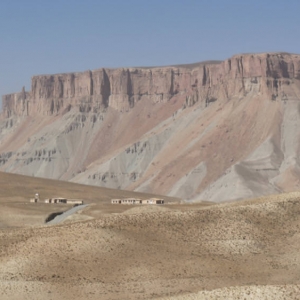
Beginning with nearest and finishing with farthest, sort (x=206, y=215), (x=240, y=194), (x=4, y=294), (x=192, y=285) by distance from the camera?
(x=4, y=294) → (x=192, y=285) → (x=206, y=215) → (x=240, y=194)

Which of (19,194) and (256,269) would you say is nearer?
(256,269)

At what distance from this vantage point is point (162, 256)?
198 feet

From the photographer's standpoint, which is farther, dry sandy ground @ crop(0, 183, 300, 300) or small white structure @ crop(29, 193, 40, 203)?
small white structure @ crop(29, 193, 40, 203)

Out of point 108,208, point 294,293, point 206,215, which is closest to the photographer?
point 294,293

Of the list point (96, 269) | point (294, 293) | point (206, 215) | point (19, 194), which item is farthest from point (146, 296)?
point (19, 194)

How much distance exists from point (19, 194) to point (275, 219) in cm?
6216

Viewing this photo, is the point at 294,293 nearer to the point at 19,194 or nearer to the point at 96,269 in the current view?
the point at 96,269

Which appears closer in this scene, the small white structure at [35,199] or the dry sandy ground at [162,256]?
the dry sandy ground at [162,256]

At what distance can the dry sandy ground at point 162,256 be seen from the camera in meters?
51.9

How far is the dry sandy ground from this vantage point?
170 ft

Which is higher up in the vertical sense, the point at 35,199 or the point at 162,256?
the point at 162,256

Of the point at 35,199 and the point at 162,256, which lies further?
the point at 35,199

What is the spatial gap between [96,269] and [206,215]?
17959 mm

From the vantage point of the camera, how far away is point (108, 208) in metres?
101
